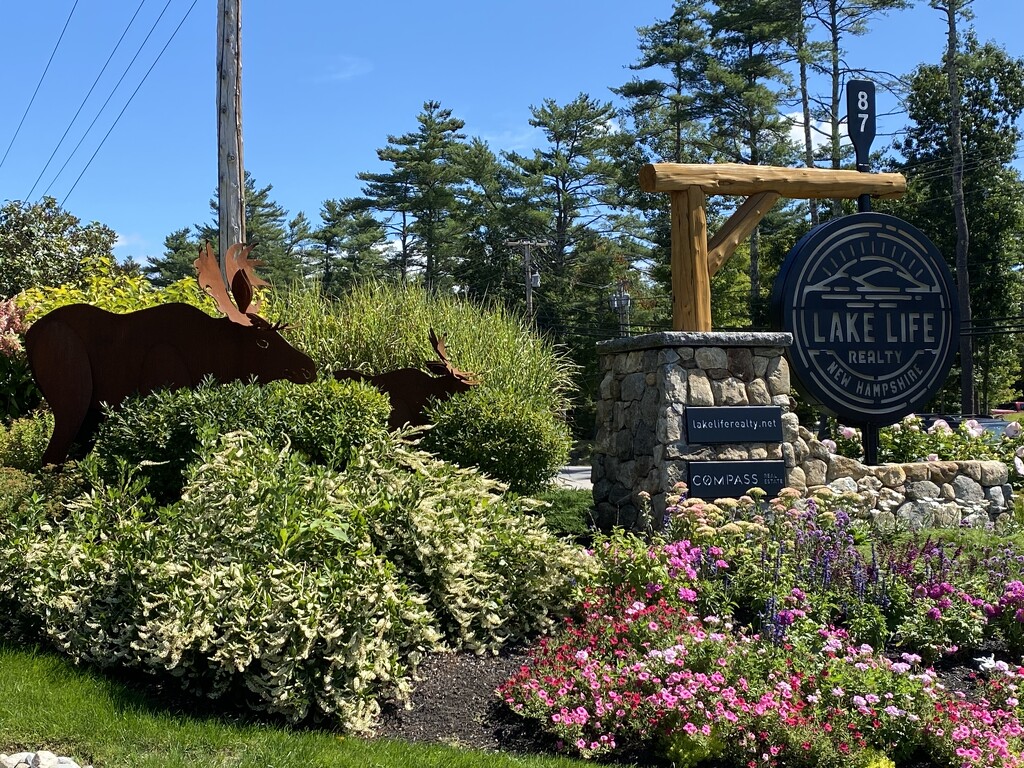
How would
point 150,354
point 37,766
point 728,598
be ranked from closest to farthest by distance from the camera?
point 37,766
point 728,598
point 150,354

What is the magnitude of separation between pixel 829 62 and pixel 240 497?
31.3 m

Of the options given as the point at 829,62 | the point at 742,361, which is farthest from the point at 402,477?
the point at 829,62

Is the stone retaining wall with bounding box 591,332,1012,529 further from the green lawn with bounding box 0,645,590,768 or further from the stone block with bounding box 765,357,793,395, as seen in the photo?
the green lawn with bounding box 0,645,590,768

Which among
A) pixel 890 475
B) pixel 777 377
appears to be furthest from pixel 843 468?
pixel 777 377

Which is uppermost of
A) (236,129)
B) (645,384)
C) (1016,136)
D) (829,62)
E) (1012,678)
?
(829,62)

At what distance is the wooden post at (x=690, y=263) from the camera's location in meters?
7.80

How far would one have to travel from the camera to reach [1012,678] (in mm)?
4762

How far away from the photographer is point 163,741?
3.67 m

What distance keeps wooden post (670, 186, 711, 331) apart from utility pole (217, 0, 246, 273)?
18.6 ft

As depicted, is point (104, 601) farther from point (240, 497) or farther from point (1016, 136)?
point (1016, 136)

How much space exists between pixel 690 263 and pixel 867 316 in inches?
72.5

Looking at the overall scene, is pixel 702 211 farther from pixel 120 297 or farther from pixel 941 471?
pixel 120 297

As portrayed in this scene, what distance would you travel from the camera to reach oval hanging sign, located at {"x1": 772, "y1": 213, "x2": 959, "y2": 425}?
820cm

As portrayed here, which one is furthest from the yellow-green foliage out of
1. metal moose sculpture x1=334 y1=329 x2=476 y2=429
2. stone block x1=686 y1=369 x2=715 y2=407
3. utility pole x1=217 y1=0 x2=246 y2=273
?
stone block x1=686 y1=369 x2=715 y2=407
